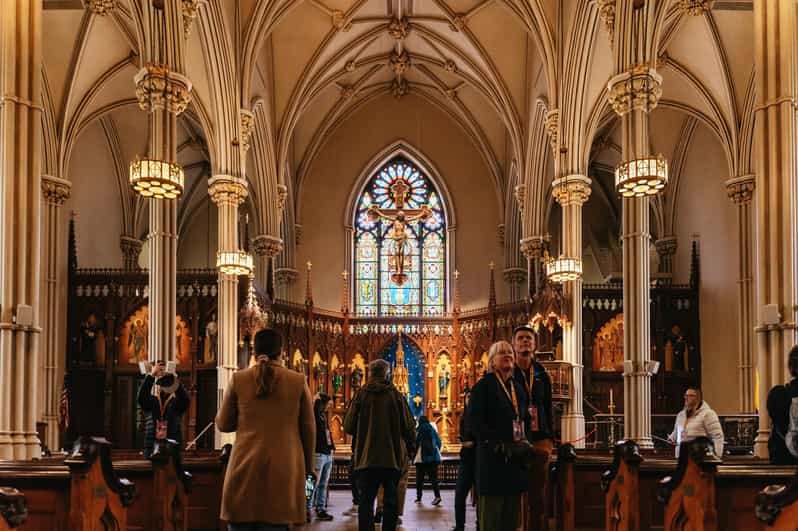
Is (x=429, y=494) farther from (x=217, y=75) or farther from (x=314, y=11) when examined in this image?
(x=314, y=11)

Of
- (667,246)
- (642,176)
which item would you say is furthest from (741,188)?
(642,176)

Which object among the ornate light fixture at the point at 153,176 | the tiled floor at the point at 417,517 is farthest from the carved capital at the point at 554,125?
the ornate light fixture at the point at 153,176

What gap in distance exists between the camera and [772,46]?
11.8 metres

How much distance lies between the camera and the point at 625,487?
7.98 meters

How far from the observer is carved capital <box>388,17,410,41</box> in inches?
1099

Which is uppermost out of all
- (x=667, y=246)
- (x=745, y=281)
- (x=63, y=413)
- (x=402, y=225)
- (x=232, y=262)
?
(x=402, y=225)

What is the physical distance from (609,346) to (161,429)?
16.9 meters

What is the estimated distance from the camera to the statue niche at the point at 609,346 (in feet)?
84.0

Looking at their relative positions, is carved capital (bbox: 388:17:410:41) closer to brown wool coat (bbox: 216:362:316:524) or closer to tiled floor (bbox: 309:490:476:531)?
tiled floor (bbox: 309:490:476:531)

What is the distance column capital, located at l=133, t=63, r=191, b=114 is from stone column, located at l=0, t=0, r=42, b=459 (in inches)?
170

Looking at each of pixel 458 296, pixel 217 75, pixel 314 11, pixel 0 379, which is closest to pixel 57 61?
pixel 217 75

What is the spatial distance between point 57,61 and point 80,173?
4.98 m

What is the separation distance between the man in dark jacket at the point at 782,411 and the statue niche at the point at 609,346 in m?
17.2

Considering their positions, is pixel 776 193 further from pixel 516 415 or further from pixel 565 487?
pixel 516 415
